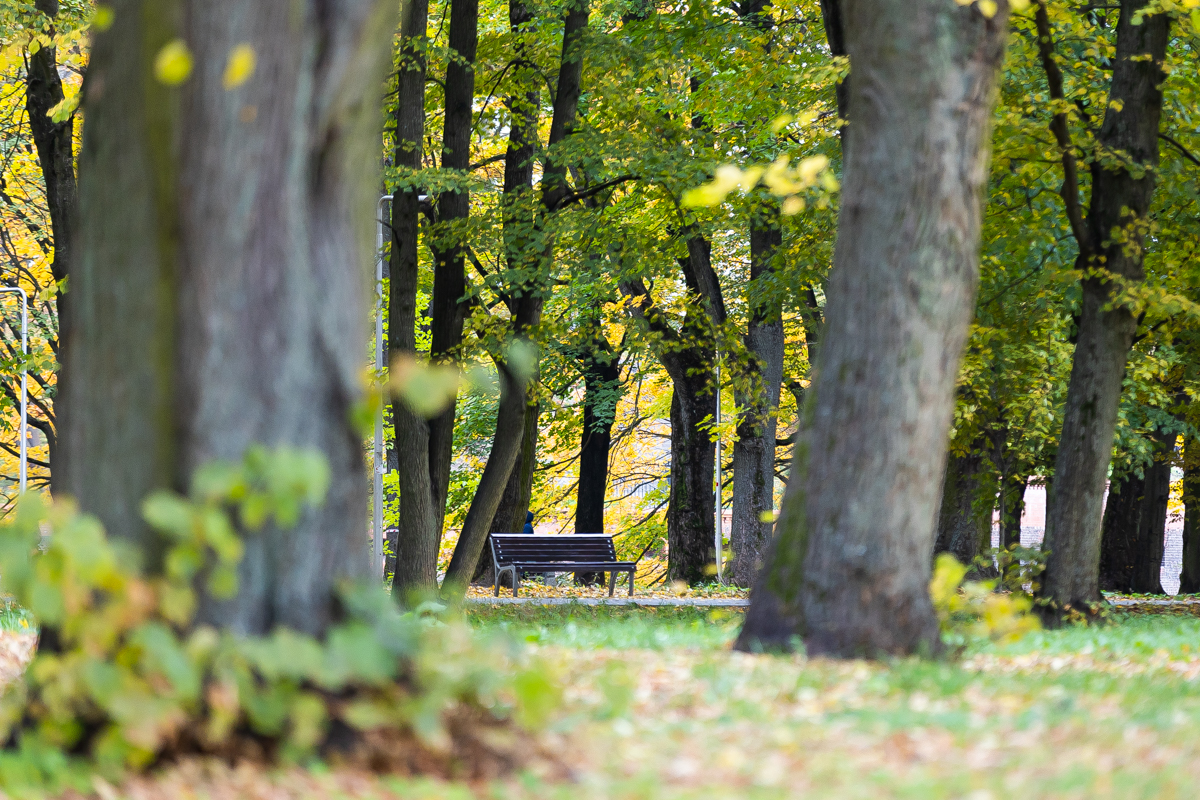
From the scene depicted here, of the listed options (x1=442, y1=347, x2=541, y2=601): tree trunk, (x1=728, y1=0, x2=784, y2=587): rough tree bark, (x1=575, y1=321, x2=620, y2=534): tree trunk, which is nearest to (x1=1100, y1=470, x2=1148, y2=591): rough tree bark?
(x1=728, y1=0, x2=784, y2=587): rough tree bark

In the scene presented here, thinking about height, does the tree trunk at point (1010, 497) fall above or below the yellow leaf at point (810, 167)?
below

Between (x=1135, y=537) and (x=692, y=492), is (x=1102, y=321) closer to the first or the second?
(x=692, y=492)

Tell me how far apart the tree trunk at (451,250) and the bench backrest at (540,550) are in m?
4.11

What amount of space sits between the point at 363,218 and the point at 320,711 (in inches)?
60.4

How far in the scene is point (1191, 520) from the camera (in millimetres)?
24875

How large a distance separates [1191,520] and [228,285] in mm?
25764

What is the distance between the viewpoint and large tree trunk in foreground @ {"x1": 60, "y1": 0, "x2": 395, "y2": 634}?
330cm

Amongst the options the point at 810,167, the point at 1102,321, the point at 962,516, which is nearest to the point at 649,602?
the point at 962,516

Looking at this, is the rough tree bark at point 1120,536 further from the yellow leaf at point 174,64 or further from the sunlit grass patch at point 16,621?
the yellow leaf at point 174,64

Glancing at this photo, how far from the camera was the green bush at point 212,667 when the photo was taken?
3010mm

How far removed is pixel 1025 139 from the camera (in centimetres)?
986

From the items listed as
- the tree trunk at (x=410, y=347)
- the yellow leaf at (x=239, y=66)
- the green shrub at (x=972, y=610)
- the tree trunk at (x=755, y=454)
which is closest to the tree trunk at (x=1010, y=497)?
the tree trunk at (x=755, y=454)

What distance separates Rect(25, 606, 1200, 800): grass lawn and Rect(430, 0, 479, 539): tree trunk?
9.85 metres

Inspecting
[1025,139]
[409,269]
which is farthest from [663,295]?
[1025,139]
